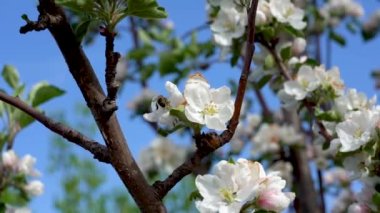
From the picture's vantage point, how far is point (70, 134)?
1.03 m

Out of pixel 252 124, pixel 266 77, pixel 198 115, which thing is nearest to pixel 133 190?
pixel 198 115

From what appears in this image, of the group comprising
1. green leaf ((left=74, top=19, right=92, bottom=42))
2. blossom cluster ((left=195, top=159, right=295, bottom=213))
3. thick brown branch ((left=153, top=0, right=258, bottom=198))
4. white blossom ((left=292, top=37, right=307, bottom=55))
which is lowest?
blossom cluster ((left=195, top=159, right=295, bottom=213))

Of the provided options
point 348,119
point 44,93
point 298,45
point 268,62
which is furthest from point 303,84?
point 44,93

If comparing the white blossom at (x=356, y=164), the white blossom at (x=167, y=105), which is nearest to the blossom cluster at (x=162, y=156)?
the white blossom at (x=356, y=164)

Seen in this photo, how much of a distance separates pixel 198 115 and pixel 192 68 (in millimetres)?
1964

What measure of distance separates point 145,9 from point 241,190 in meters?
0.37

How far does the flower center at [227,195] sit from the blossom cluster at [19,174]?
107 cm

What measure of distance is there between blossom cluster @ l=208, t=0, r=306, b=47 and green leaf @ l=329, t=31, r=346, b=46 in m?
1.59

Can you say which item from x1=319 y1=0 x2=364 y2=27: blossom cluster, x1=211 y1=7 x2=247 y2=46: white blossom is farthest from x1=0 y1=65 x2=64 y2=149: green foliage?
x1=319 y1=0 x2=364 y2=27: blossom cluster

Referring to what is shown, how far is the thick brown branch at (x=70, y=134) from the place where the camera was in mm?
1009

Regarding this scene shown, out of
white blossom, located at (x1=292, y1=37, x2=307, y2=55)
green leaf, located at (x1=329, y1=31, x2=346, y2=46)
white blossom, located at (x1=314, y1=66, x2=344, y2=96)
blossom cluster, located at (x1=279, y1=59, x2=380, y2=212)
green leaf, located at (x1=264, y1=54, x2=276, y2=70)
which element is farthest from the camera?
green leaf, located at (x1=329, y1=31, x2=346, y2=46)

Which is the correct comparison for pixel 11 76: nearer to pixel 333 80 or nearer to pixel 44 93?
pixel 44 93

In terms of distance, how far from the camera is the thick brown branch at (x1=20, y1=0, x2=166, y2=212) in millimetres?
990

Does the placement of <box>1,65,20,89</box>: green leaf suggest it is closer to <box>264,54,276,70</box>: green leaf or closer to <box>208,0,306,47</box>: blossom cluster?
<box>208,0,306,47</box>: blossom cluster
